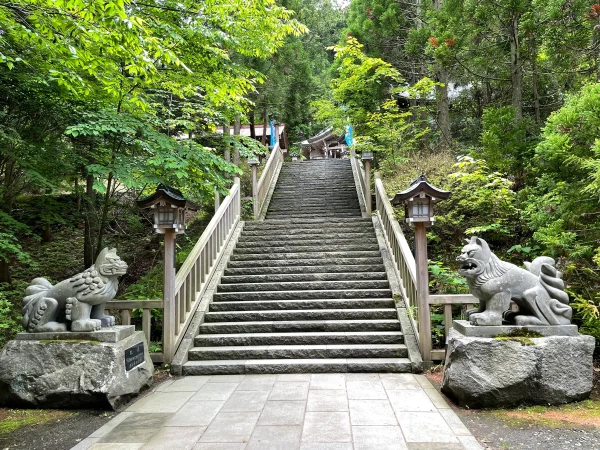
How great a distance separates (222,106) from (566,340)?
20.7 feet

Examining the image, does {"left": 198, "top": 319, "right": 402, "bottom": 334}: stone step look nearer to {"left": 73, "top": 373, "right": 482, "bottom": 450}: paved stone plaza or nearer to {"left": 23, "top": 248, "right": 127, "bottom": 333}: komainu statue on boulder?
{"left": 73, "top": 373, "right": 482, "bottom": 450}: paved stone plaza

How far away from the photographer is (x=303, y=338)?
5406 mm

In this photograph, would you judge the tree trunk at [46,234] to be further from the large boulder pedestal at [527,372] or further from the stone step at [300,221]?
the large boulder pedestal at [527,372]

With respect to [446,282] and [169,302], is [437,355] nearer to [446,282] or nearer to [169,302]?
[446,282]

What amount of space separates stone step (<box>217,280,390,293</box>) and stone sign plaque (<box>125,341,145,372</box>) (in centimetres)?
237

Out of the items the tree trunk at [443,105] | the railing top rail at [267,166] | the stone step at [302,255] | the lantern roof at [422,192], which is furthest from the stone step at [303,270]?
the tree trunk at [443,105]

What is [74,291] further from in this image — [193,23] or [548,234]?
[548,234]

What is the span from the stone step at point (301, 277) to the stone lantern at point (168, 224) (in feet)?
6.01

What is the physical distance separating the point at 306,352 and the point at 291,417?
1646 mm

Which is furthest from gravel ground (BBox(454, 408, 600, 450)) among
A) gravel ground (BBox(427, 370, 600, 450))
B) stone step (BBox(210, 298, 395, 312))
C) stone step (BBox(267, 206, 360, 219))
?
stone step (BBox(267, 206, 360, 219))

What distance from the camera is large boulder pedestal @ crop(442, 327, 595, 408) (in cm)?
360

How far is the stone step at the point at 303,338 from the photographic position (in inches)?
209

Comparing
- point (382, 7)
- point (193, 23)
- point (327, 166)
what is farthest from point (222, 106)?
point (382, 7)

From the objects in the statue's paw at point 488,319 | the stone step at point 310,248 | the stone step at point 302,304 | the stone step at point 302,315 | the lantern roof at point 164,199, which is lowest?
the stone step at point 302,315
